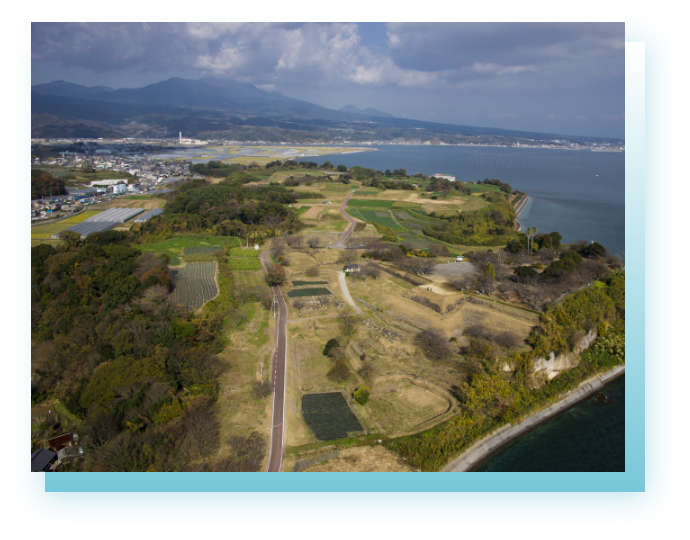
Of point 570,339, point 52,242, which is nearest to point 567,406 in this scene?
point 570,339

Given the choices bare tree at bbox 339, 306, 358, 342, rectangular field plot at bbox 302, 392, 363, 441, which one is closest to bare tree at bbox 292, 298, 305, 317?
bare tree at bbox 339, 306, 358, 342

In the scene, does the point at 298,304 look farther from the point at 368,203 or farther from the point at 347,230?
the point at 368,203

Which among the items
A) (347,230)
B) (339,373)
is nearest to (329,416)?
(339,373)

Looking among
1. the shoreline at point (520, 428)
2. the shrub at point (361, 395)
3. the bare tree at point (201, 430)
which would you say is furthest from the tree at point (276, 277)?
the shoreline at point (520, 428)

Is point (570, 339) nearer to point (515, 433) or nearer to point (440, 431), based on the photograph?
point (515, 433)

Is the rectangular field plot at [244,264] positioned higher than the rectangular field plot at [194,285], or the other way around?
the rectangular field plot at [244,264]

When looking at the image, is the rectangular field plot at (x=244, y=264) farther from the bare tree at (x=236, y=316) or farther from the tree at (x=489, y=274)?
the tree at (x=489, y=274)

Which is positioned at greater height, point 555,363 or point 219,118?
point 219,118

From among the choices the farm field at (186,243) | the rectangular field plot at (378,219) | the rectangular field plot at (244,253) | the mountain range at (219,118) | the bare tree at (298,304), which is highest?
the mountain range at (219,118)
